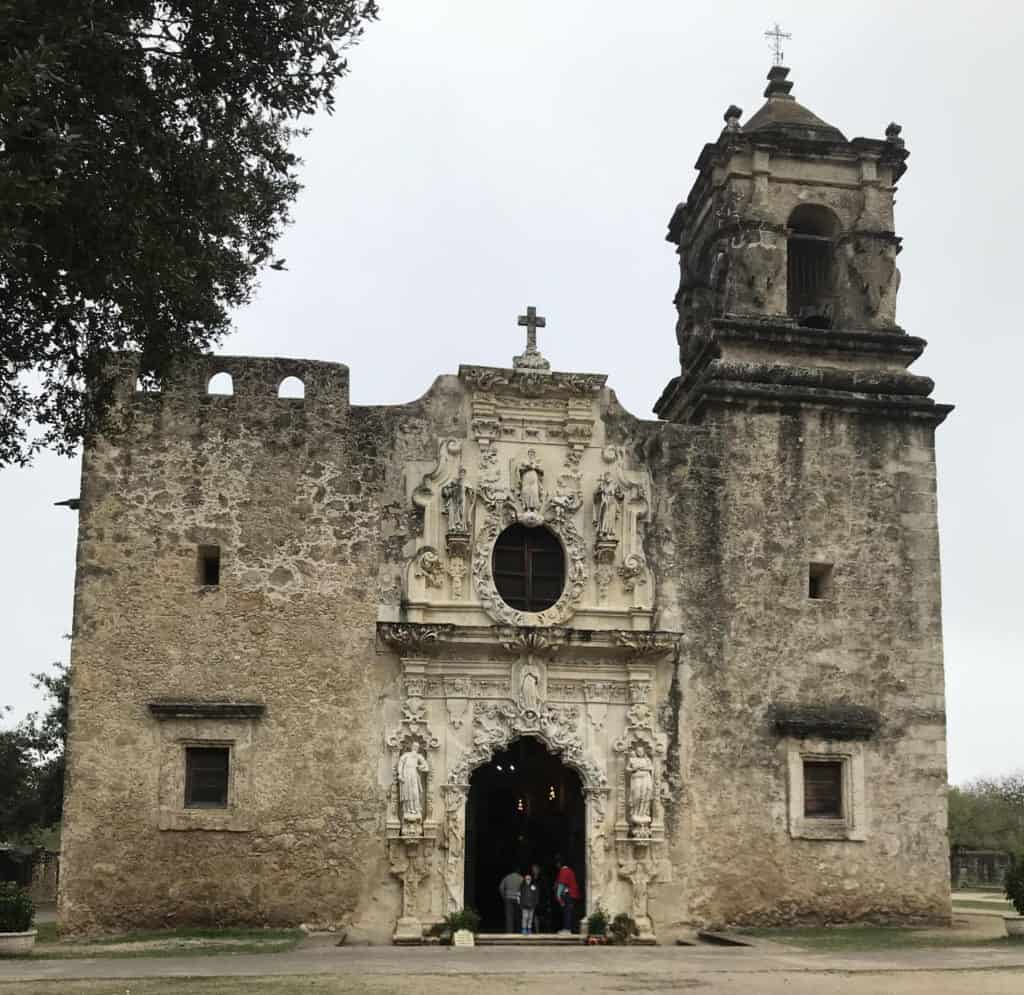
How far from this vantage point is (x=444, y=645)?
60.4 ft

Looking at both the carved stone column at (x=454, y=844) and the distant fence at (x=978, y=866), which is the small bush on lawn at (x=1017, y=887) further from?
the distant fence at (x=978, y=866)

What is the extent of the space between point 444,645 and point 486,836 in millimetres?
5669

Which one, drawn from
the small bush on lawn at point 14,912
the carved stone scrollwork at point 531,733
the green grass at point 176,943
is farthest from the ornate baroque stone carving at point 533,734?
the small bush on lawn at point 14,912

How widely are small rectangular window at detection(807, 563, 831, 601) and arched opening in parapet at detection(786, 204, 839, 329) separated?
3.80 metres

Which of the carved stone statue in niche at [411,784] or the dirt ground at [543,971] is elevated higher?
the carved stone statue in niche at [411,784]

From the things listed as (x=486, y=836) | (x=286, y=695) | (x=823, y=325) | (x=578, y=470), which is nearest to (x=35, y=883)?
(x=486, y=836)

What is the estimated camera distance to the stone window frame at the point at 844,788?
18.9m

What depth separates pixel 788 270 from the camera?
2216 cm

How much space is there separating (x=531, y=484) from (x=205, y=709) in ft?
16.5

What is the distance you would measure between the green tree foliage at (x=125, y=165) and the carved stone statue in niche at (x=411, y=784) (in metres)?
6.95

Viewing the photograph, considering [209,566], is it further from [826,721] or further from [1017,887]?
[1017,887]

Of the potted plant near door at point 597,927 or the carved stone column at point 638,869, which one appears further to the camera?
the carved stone column at point 638,869

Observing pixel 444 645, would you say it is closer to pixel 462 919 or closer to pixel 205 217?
pixel 462 919

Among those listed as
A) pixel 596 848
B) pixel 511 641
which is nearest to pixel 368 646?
pixel 511 641
